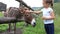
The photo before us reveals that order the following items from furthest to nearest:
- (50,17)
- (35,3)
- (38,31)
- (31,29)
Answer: (35,3)
(31,29)
(38,31)
(50,17)

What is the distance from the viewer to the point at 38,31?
341 inches

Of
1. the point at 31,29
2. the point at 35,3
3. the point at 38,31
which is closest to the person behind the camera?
the point at 38,31

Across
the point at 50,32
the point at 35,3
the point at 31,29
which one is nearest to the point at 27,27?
the point at 31,29

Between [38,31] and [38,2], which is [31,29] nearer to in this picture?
[38,31]

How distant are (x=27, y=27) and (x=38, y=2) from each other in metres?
5.40

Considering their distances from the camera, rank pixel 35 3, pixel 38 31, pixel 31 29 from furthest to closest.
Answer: pixel 35 3, pixel 31 29, pixel 38 31

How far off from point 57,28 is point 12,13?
6.09 ft

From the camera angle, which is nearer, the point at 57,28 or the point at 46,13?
the point at 46,13

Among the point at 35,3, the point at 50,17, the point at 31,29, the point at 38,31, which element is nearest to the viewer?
the point at 50,17

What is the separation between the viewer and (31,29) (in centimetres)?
925

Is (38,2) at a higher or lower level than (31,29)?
higher

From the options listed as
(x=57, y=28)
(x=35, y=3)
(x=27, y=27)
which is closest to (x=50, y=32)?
(x=57, y=28)

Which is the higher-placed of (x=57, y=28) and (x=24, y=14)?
(x=24, y=14)

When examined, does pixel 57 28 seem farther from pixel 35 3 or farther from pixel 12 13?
pixel 35 3
